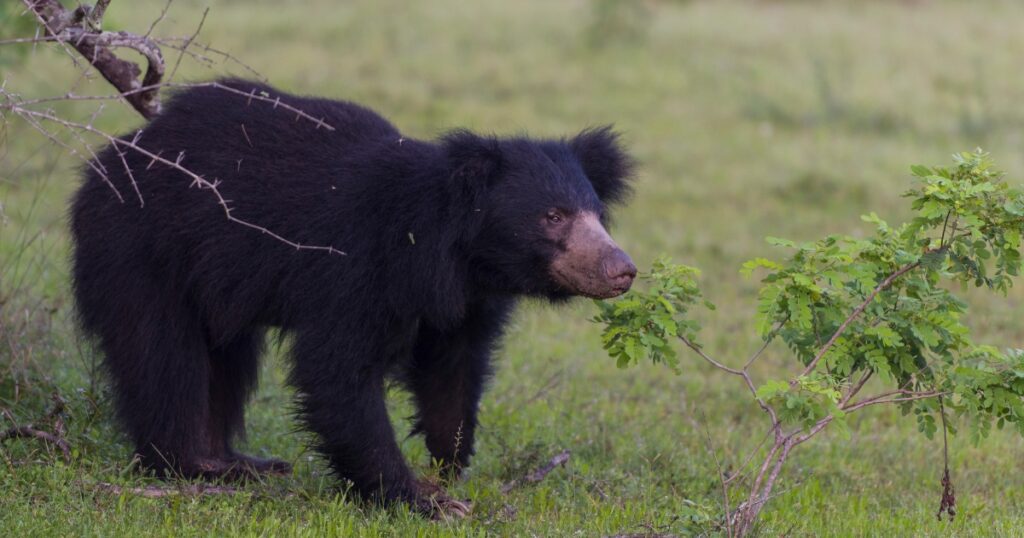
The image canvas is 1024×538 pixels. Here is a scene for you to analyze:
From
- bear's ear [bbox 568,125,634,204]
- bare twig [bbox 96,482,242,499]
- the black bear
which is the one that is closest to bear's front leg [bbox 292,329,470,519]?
the black bear

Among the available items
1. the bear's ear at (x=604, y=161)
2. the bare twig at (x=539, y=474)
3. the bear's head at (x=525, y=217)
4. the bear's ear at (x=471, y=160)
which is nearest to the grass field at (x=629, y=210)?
the bare twig at (x=539, y=474)

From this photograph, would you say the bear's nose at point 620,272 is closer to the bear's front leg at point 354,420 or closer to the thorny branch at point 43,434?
the bear's front leg at point 354,420

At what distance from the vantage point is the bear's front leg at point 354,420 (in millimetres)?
4496

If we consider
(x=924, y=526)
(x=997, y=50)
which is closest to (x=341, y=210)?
(x=924, y=526)

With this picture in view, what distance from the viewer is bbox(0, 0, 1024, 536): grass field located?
457cm

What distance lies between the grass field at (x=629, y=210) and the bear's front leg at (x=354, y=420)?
0.11m

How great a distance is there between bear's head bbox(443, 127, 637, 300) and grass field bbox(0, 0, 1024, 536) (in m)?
0.42

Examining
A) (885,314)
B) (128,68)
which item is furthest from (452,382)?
(128,68)

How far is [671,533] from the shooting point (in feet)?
13.7

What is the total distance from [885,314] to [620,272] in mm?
874

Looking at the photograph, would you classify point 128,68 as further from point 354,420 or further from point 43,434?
point 354,420

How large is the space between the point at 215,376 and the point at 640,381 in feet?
8.69

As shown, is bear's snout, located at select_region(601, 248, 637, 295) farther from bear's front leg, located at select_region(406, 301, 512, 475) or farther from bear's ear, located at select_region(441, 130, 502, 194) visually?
bear's front leg, located at select_region(406, 301, 512, 475)

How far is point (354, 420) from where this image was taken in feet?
14.8
